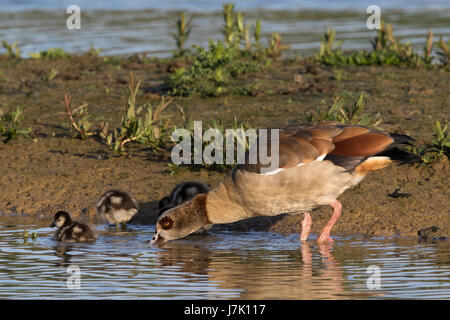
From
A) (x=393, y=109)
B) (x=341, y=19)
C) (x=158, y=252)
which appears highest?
(x=341, y=19)

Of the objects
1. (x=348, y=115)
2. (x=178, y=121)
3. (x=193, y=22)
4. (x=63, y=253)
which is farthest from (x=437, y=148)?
(x=193, y=22)

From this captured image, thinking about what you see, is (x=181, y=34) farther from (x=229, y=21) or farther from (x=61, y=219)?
(x=61, y=219)

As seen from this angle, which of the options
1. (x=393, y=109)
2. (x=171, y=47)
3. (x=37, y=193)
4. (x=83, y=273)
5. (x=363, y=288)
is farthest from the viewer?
(x=171, y=47)

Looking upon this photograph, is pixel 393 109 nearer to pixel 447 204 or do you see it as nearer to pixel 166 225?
pixel 447 204

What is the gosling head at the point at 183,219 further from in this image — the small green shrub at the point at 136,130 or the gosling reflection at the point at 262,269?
the small green shrub at the point at 136,130

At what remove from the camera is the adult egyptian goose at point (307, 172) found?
8.33m

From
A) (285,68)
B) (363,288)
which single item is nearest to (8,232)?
(363,288)

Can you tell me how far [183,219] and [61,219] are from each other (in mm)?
1424

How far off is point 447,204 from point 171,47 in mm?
10941

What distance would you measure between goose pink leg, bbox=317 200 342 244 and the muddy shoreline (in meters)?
0.47

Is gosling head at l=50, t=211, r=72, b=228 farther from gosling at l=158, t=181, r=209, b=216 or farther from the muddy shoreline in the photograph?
gosling at l=158, t=181, r=209, b=216

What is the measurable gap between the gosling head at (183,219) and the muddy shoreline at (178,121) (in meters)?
0.91

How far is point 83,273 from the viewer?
767 centimetres

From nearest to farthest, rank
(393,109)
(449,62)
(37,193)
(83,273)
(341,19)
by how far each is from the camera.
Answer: (83,273) < (37,193) < (393,109) < (449,62) < (341,19)
